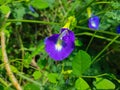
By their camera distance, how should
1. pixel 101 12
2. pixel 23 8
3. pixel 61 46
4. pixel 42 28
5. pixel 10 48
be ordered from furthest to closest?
pixel 42 28 → pixel 10 48 → pixel 23 8 → pixel 101 12 → pixel 61 46

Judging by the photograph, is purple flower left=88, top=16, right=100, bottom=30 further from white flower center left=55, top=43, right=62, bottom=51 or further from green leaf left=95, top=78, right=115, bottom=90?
green leaf left=95, top=78, right=115, bottom=90

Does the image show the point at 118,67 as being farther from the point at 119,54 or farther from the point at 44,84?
the point at 44,84

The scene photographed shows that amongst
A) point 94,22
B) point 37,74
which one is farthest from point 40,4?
point 94,22

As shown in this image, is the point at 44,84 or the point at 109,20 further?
the point at 109,20

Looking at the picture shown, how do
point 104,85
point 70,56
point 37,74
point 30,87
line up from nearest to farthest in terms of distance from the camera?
Answer: 1. point 30,87
2. point 104,85
3. point 37,74
4. point 70,56

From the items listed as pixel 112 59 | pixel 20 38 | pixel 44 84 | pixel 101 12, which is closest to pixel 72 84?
pixel 44 84

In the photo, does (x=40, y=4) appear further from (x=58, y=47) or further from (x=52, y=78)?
(x=52, y=78)

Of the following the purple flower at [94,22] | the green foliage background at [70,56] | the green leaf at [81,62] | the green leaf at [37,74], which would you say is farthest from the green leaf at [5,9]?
the purple flower at [94,22]
